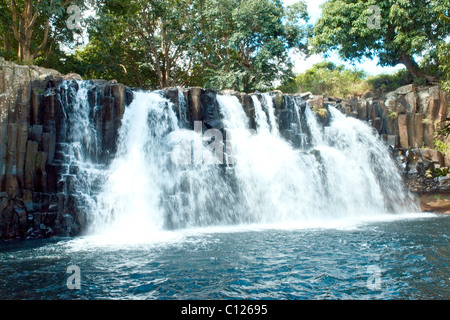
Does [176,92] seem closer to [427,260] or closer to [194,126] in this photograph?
[194,126]

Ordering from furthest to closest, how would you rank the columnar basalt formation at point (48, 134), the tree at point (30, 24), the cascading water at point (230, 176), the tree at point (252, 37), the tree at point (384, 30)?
1. the tree at point (252, 37)
2. the tree at point (384, 30)
3. the tree at point (30, 24)
4. the cascading water at point (230, 176)
5. the columnar basalt formation at point (48, 134)

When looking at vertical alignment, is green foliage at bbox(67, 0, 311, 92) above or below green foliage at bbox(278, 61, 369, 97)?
above

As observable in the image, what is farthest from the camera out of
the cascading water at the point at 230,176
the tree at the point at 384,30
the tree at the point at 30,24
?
the tree at the point at 384,30

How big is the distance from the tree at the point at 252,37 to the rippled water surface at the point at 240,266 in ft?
52.7

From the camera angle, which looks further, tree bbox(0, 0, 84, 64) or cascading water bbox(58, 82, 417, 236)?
tree bbox(0, 0, 84, 64)

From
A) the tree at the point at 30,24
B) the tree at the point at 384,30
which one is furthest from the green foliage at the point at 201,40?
the tree at the point at 384,30

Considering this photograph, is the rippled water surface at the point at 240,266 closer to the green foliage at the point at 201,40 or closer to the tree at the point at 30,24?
the tree at the point at 30,24

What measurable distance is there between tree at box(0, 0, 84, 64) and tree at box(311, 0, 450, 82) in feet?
49.0

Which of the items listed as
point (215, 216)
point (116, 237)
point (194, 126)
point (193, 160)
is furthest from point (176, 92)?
point (116, 237)

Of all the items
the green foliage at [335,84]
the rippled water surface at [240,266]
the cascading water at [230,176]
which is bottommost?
the rippled water surface at [240,266]

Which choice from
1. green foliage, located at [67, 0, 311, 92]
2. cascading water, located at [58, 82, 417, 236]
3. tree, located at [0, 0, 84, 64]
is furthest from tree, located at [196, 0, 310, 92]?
tree, located at [0, 0, 84, 64]

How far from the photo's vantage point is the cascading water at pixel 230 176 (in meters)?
13.9

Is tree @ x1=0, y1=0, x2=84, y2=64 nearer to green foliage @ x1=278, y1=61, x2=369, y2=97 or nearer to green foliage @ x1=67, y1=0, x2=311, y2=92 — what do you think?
green foliage @ x1=67, y1=0, x2=311, y2=92

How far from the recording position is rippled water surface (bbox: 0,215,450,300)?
245 inches
